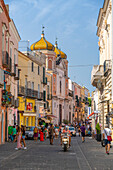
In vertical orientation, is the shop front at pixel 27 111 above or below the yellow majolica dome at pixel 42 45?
below

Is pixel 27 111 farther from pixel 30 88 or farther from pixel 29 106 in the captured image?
pixel 30 88

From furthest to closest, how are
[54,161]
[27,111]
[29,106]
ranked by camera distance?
[29,106], [27,111], [54,161]

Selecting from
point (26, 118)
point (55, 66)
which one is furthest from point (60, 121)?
point (26, 118)

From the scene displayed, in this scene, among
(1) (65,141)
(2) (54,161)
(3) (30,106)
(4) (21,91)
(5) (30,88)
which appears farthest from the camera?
(5) (30,88)

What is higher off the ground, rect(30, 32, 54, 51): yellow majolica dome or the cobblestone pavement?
rect(30, 32, 54, 51): yellow majolica dome

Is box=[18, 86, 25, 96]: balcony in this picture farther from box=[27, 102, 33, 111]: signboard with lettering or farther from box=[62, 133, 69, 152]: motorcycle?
box=[62, 133, 69, 152]: motorcycle

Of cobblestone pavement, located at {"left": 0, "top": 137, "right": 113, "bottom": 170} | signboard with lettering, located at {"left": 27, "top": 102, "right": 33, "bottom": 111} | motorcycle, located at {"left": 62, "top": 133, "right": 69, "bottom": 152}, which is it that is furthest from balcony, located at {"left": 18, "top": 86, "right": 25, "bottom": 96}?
cobblestone pavement, located at {"left": 0, "top": 137, "right": 113, "bottom": 170}

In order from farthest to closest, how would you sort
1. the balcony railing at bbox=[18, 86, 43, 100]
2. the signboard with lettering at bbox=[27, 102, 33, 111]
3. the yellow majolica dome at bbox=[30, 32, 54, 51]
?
the yellow majolica dome at bbox=[30, 32, 54, 51] < the signboard with lettering at bbox=[27, 102, 33, 111] < the balcony railing at bbox=[18, 86, 43, 100]

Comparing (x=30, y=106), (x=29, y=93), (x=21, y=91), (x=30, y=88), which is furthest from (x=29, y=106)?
(x=21, y=91)

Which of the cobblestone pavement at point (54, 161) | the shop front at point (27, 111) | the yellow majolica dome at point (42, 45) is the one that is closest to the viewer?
the cobblestone pavement at point (54, 161)

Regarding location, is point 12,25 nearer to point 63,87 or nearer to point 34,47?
point 34,47

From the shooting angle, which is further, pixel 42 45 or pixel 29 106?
pixel 42 45

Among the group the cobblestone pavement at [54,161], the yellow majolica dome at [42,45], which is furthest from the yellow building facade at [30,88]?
A: the cobblestone pavement at [54,161]

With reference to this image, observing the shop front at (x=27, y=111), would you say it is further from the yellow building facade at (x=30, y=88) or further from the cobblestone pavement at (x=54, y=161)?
the cobblestone pavement at (x=54, y=161)
